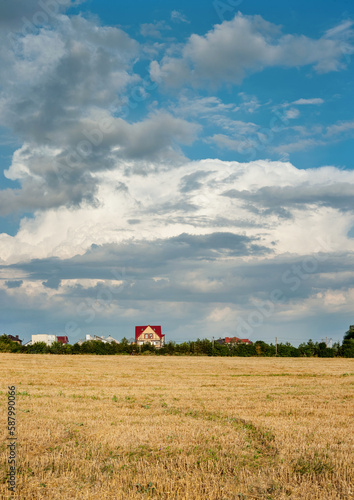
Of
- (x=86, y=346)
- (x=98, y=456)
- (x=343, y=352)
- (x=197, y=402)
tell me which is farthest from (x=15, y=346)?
(x=98, y=456)

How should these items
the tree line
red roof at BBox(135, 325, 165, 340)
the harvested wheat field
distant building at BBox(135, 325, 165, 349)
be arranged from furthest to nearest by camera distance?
red roof at BBox(135, 325, 165, 340), distant building at BBox(135, 325, 165, 349), the tree line, the harvested wheat field

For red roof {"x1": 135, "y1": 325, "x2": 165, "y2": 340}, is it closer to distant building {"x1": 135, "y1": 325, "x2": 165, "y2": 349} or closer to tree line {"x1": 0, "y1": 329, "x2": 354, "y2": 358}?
distant building {"x1": 135, "y1": 325, "x2": 165, "y2": 349}

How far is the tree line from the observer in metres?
89.8

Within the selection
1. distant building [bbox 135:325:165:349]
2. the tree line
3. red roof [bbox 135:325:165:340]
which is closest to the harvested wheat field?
the tree line

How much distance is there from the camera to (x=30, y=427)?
42.0ft

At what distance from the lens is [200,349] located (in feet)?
302

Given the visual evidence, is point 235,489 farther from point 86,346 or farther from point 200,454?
point 86,346

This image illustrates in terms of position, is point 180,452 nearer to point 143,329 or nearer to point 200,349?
point 200,349

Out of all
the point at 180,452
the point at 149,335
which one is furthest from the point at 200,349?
the point at 180,452

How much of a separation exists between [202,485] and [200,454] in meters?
1.63

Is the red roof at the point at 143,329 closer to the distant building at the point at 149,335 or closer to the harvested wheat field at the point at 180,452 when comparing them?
the distant building at the point at 149,335

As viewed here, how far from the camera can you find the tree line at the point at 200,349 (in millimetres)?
89812

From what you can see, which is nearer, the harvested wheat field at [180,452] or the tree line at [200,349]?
the harvested wheat field at [180,452]

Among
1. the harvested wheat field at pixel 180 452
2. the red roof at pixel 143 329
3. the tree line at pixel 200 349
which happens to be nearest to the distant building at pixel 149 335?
the red roof at pixel 143 329
